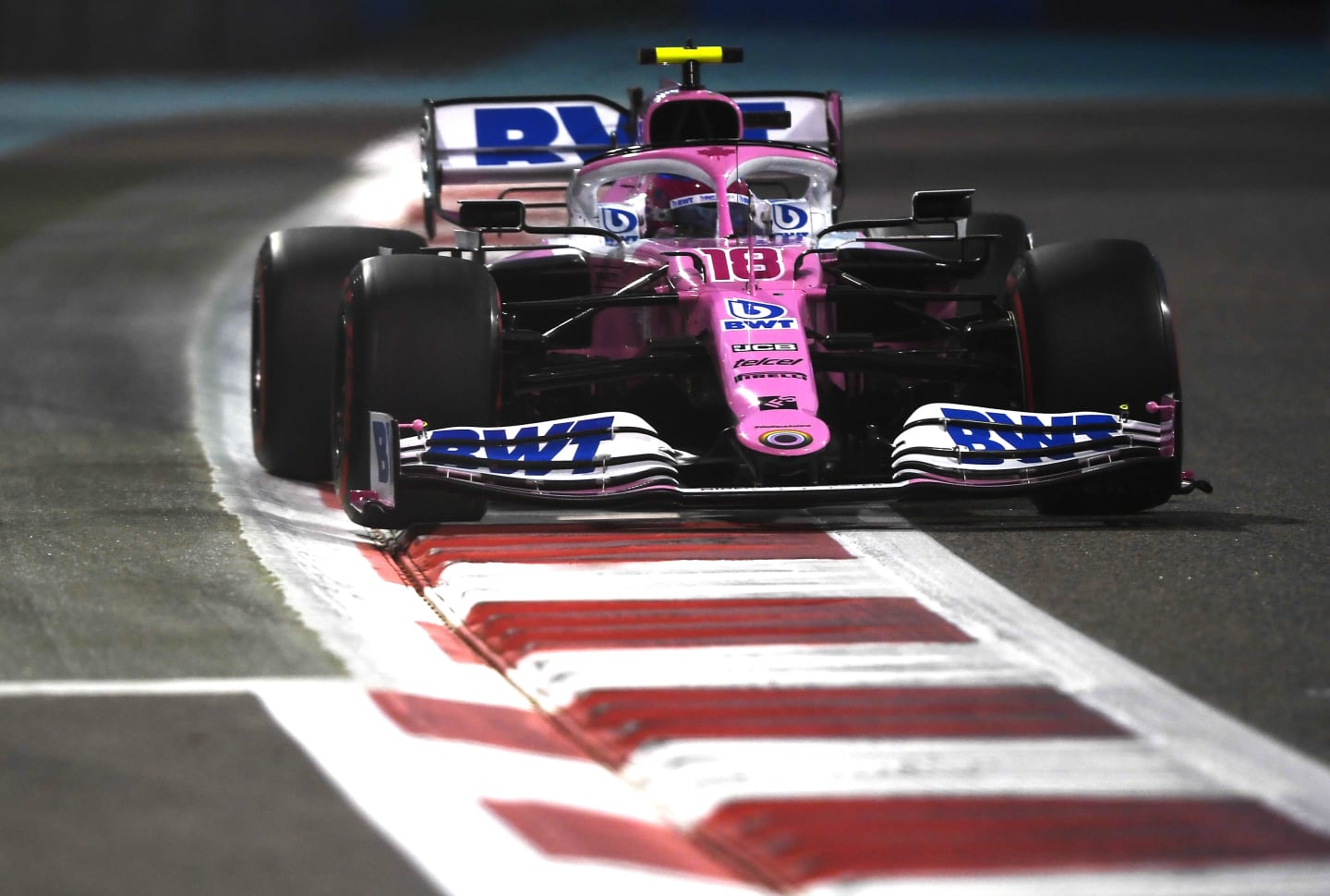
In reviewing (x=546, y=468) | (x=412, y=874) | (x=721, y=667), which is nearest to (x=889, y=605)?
(x=721, y=667)

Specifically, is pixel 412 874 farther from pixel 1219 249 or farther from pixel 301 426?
pixel 1219 249

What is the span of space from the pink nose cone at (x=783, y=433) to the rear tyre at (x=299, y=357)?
7.03 ft

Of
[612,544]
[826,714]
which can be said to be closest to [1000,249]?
[612,544]

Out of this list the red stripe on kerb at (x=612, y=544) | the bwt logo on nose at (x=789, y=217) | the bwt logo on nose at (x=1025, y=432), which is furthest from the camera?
the bwt logo on nose at (x=789, y=217)

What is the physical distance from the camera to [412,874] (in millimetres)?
4406

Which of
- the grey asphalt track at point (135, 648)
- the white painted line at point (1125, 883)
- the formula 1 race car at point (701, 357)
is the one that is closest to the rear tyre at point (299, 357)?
the formula 1 race car at point (701, 357)

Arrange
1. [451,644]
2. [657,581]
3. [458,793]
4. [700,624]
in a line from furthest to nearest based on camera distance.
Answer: [657,581] → [700,624] → [451,644] → [458,793]

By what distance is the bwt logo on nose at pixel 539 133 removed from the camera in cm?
1126

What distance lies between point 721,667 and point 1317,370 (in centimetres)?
750

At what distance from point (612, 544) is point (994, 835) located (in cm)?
313

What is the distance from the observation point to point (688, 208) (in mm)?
9242

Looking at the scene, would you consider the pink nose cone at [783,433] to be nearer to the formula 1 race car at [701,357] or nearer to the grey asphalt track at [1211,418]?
the formula 1 race car at [701,357]

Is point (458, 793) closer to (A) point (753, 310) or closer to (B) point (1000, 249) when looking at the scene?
(A) point (753, 310)

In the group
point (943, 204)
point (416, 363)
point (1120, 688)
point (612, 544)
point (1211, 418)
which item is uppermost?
point (943, 204)
